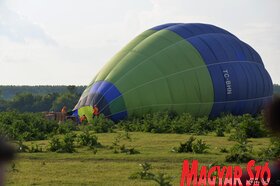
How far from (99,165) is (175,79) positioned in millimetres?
17239

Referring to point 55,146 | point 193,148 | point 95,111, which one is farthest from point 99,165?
point 95,111

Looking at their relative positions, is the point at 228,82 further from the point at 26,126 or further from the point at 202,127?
the point at 26,126

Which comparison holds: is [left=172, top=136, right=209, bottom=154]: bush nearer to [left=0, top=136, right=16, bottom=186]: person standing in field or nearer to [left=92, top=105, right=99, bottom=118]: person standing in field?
[left=92, top=105, right=99, bottom=118]: person standing in field

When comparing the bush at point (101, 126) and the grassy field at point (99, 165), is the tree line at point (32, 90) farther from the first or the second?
the grassy field at point (99, 165)

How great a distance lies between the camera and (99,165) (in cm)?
1316

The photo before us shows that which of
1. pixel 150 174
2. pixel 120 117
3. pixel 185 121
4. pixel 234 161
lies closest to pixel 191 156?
pixel 234 161

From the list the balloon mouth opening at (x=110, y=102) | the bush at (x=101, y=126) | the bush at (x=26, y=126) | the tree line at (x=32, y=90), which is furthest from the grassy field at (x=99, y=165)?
the tree line at (x=32, y=90)

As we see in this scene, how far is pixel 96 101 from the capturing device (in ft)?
95.5

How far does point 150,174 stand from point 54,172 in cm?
→ 246

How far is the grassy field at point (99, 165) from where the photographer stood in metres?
10.8

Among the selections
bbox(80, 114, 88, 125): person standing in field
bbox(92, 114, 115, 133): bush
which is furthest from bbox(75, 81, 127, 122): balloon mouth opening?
bbox(92, 114, 115, 133): bush

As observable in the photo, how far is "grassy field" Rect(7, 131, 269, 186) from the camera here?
10.8 m

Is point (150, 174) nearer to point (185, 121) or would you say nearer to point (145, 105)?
point (185, 121)

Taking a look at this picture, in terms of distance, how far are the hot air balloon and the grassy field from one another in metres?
10.9
